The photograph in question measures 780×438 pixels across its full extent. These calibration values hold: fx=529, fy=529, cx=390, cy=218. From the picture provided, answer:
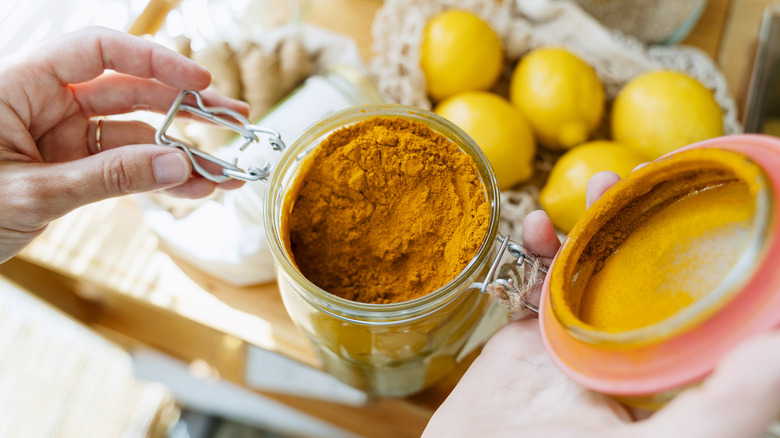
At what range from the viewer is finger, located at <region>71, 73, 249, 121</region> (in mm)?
516

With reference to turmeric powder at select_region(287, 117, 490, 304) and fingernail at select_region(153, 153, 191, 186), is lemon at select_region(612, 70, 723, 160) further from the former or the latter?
fingernail at select_region(153, 153, 191, 186)

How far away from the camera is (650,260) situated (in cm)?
33

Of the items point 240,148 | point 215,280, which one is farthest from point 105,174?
point 215,280

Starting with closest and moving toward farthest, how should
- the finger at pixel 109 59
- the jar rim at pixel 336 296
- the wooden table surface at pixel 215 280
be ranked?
the jar rim at pixel 336 296, the finger at pixel 109 59, the wooden table surface at pixel 215 280

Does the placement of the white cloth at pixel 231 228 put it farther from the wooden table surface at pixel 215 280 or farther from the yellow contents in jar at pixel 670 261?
the yellow contents in jar at pixel 670 261

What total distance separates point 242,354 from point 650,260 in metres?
0.61

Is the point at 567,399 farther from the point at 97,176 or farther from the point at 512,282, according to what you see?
the point at 97,176

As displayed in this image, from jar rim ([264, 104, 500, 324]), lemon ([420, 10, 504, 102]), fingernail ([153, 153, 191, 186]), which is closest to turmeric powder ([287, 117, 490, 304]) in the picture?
jar rim ([264, 104, 500, 324])

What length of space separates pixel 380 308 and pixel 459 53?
1.14 ft

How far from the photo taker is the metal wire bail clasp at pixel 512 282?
1.18ft

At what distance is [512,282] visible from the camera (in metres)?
0.37

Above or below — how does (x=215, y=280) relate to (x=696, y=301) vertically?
below

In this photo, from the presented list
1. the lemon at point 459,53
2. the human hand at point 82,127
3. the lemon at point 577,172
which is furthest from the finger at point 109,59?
the lemon at point 577,172

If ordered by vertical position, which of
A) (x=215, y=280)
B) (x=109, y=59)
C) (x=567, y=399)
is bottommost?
(x=215, y=280)
